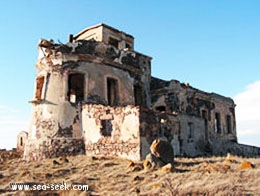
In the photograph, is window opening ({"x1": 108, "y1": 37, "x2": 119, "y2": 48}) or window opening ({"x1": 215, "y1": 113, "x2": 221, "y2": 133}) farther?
window opening ({"x1": 215, "y1": 113, "x2": 221, "y2": 133})

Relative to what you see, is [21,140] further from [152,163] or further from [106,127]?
[152,163]

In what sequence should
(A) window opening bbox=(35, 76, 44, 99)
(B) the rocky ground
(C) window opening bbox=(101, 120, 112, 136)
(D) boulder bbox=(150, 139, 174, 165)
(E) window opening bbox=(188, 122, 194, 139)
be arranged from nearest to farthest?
(B) the rocky ground < (D) boulder bbox=(150, 139, 174, 165) < (C) window opening bbox=(101, 120, 112, 136) < (A) window opening bbox=(35, 76, 44, 99) < (E) window opening bbox=(188, 122, 194, 139)

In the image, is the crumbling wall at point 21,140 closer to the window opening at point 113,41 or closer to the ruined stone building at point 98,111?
the ruined stone building at point 98,111

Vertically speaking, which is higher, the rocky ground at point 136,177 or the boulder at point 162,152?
the boulder at point 162,152

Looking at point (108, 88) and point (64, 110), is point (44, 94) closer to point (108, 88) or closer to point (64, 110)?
point (64, 110)

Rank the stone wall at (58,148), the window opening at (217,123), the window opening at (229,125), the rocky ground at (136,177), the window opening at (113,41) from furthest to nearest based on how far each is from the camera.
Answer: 1. the window opening at (229,125)
2. the window opening at (217,123)
3. the window opening at (113,41)
4. the stone wall at (58,148)
5. the rocky ground at (136,177)

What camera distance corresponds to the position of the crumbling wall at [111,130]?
12.8 metres

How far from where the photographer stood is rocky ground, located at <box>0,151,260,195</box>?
759 centimetres

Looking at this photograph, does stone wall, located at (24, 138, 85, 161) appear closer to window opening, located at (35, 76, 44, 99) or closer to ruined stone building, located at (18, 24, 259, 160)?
ruined stone building, located at (18, 24, 259, 160)

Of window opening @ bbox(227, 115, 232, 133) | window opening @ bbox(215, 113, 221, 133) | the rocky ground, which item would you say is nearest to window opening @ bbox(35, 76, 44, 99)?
the rocky ground

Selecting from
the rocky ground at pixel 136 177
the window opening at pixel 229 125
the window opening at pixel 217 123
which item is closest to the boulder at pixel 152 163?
the rocky ground at pixel 136 177

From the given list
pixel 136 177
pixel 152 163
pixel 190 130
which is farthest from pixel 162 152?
pixel 190 130

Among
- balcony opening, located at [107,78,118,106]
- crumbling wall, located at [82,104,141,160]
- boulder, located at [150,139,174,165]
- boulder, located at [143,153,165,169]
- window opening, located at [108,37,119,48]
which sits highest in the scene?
window opening, located at [108,37,119,48]

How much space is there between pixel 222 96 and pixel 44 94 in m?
14.8
